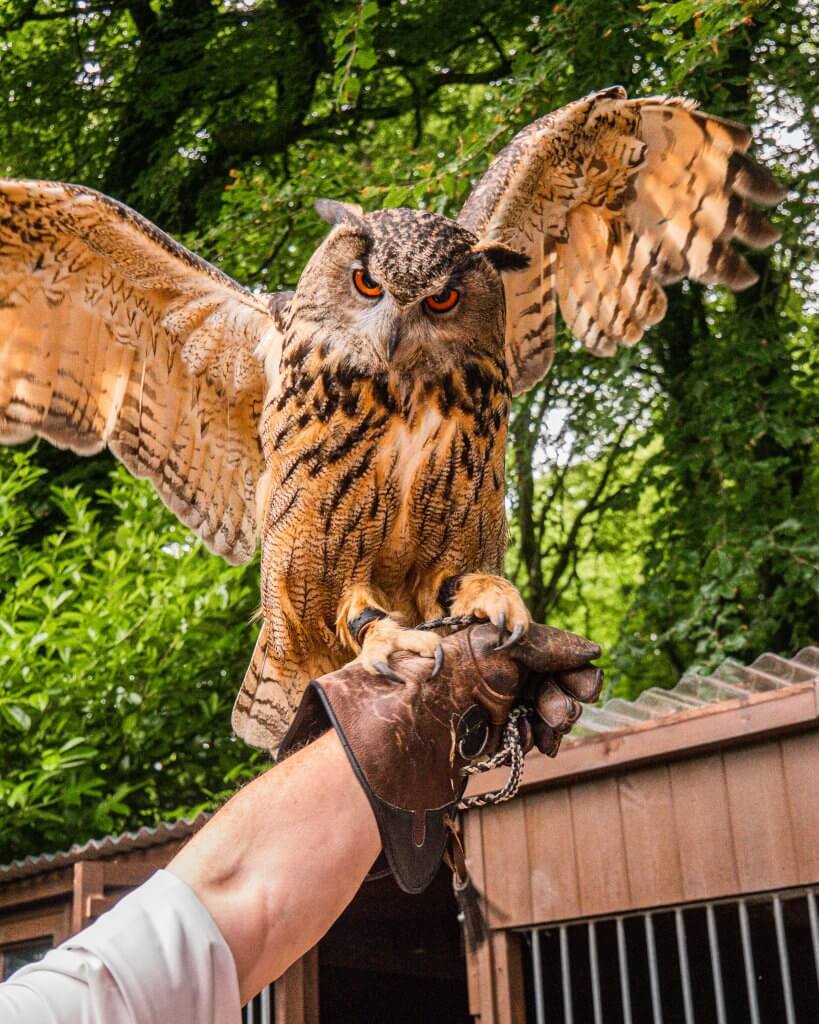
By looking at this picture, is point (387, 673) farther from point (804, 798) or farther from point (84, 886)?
point (84, 886)

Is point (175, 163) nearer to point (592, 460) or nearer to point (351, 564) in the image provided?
point (592, 460)

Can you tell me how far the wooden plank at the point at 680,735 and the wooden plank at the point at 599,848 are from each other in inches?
3.6

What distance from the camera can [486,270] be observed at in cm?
240

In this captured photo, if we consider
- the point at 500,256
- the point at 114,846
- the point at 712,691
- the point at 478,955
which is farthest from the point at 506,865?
the point at 500,256

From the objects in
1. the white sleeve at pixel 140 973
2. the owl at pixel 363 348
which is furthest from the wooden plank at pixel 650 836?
the white sleeve at pixel 140 973

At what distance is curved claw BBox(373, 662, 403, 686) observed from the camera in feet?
5.41

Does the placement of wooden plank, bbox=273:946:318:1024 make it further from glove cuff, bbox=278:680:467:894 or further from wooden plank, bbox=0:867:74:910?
glove cuff, bbox=278:680:467:894

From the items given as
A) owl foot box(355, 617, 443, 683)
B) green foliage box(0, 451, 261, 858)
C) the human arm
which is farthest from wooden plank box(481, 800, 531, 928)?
the human arm

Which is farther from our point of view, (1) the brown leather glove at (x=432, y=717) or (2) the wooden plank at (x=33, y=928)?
(2) the wooden plank at (x=33, y=928)

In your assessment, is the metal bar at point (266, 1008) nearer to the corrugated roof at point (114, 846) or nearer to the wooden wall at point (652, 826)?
the corrugated roof at point (114, 846)

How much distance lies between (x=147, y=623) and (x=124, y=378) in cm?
304

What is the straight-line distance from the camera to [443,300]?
93.7 inches

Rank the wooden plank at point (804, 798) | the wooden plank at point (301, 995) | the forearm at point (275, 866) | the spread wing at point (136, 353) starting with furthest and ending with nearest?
1. the wooden plank at point (301, 995)
2. the wooden plank at point (804, 798)
3. the spread wing at point (136, 353)
4. the forearm at point (275, 866)

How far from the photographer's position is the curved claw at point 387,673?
1.65 m
